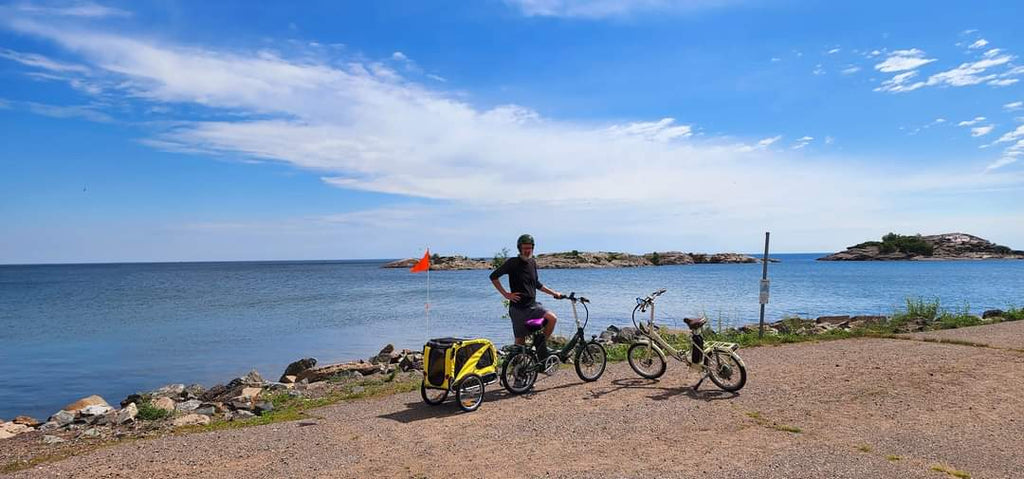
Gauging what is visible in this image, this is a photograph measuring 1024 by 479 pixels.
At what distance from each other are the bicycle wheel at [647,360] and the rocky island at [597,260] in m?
96.4

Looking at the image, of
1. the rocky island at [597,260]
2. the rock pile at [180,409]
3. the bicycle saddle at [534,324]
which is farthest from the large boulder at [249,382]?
the rocky island at [597,260]

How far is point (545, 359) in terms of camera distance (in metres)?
8.77

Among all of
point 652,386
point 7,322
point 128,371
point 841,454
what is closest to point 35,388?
point 128,371

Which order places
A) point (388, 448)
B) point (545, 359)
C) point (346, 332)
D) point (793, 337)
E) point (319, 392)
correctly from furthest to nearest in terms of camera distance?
point (346, 332) < point (793, 337) < point (319, 392) < point (545, 359) < point (388, 448)

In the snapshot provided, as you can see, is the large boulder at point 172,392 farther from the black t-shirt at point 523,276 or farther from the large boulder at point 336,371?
the black t-shirt at point 523,276

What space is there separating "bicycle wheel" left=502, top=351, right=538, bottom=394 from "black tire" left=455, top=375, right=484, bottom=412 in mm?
628

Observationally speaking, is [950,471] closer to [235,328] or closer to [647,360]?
[647,360]

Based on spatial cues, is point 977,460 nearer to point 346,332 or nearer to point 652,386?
point 652,386

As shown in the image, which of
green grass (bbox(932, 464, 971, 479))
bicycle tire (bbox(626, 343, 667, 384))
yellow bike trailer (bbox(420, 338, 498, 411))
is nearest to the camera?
green grass (bbox(932, 464, 971, 479))

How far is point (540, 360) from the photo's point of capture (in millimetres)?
8758

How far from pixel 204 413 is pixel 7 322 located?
3515 centimetres

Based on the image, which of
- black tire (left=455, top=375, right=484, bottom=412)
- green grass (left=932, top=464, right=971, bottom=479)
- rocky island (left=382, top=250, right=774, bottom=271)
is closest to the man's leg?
black tire (left=455, top=375, right=484, bottom=412)

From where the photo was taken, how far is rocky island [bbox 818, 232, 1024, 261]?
136500mm

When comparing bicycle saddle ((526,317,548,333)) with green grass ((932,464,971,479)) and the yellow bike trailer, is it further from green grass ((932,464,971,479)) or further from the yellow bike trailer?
green grass ((932,464,971,479))
